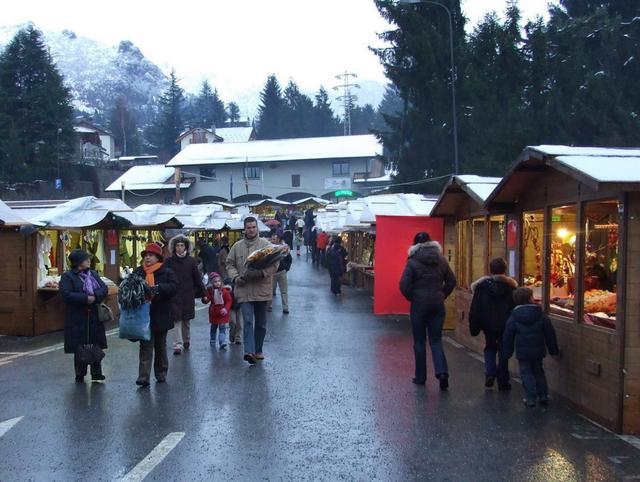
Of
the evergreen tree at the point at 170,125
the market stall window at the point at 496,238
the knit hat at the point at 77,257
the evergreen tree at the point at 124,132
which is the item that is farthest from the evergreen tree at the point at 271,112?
the knit hat at the point at 77,257

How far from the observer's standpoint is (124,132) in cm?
12412

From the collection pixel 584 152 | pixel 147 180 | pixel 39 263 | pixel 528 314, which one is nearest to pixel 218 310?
pixel 39 263

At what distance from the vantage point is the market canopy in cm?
639

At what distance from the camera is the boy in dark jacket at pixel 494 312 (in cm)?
861

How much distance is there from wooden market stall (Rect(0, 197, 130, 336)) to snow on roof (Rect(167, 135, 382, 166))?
51372mm

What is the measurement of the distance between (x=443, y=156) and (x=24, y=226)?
25437 millimetres

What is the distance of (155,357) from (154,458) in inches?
123

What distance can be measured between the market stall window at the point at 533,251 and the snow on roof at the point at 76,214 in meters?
9.14

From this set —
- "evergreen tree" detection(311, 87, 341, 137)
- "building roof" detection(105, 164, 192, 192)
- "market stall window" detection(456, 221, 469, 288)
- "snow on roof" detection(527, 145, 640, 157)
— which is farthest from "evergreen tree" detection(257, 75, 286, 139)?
"snow on roof" detection(527, 145, 640, 157)

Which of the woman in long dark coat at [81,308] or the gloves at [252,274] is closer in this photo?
the woman in long dark coat at [81,308]

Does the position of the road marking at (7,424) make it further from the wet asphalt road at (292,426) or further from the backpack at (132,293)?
the backpack at (132,293)

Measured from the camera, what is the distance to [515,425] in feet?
23.0

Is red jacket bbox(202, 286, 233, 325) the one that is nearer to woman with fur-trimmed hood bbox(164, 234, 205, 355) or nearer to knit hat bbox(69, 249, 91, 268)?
woman with fur-trimmed hood bbox(164, 234, 205, 355)

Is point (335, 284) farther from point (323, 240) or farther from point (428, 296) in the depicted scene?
point (428, 296)
